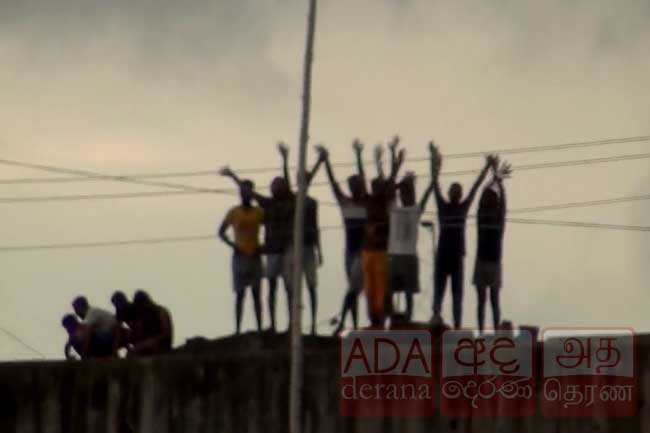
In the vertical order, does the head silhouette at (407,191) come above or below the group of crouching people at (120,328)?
above

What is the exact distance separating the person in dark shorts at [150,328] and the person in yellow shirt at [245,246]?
2.84 feet

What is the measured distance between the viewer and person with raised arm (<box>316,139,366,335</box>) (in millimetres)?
34875

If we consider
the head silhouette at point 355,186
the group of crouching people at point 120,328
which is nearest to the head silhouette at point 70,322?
the group of crouching people at point 120,328

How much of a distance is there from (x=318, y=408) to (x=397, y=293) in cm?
154

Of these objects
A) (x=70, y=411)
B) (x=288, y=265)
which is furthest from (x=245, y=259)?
(x=70, y=411)

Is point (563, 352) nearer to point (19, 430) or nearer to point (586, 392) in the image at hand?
point (586, 392)

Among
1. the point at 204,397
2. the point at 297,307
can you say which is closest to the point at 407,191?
the point at 297,307

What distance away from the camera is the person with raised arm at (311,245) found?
3512 cm

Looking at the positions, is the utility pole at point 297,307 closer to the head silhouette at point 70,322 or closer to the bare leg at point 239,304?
the bare leg at point 239,304

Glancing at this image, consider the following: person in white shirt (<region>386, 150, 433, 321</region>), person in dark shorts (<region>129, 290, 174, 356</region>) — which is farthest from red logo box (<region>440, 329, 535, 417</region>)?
person in dark shorts (<region>129, 290, 174, 356</region>)

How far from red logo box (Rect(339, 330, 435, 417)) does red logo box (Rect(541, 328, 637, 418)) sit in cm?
136

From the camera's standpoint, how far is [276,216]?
35.7 m

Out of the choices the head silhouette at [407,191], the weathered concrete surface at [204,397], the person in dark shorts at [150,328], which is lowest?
the weathered concrete surface at [204,397]

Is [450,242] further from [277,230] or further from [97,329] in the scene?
[97,329]
